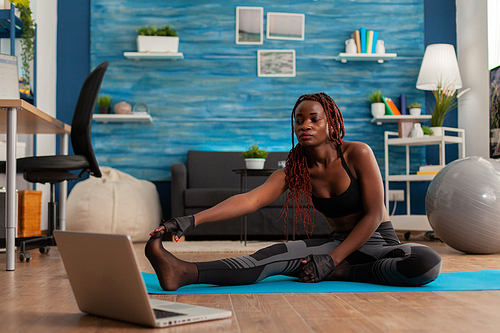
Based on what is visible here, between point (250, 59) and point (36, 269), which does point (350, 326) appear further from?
point (250, 59)

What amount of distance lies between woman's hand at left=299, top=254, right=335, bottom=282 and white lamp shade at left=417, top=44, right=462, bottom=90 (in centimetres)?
331

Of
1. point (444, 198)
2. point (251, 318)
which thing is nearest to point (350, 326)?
point (251, 318)

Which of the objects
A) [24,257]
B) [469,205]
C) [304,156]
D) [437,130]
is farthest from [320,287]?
[437,130]

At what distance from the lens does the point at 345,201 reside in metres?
1.86

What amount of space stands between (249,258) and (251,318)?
546 mm

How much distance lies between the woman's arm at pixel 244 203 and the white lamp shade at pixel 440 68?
316 cm

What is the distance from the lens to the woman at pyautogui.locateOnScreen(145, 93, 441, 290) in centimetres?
169

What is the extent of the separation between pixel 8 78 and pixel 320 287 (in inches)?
91.6

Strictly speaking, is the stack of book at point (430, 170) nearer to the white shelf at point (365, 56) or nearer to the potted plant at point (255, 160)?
the white shelf at point (365, 56)

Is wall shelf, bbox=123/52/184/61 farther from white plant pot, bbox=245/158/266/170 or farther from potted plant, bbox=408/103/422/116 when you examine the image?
potted plant, bbox=408/103/422/116

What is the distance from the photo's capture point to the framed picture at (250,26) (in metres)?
5.04

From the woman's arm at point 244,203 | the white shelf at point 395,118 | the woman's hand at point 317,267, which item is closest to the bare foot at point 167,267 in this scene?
the woman's arm at point 244,203

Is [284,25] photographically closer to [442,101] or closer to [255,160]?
[442,101]

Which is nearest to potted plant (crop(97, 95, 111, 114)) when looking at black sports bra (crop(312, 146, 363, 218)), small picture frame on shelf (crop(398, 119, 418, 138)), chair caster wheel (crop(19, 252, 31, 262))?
chair caster wheel (crop(19, 252, 31, 262))
